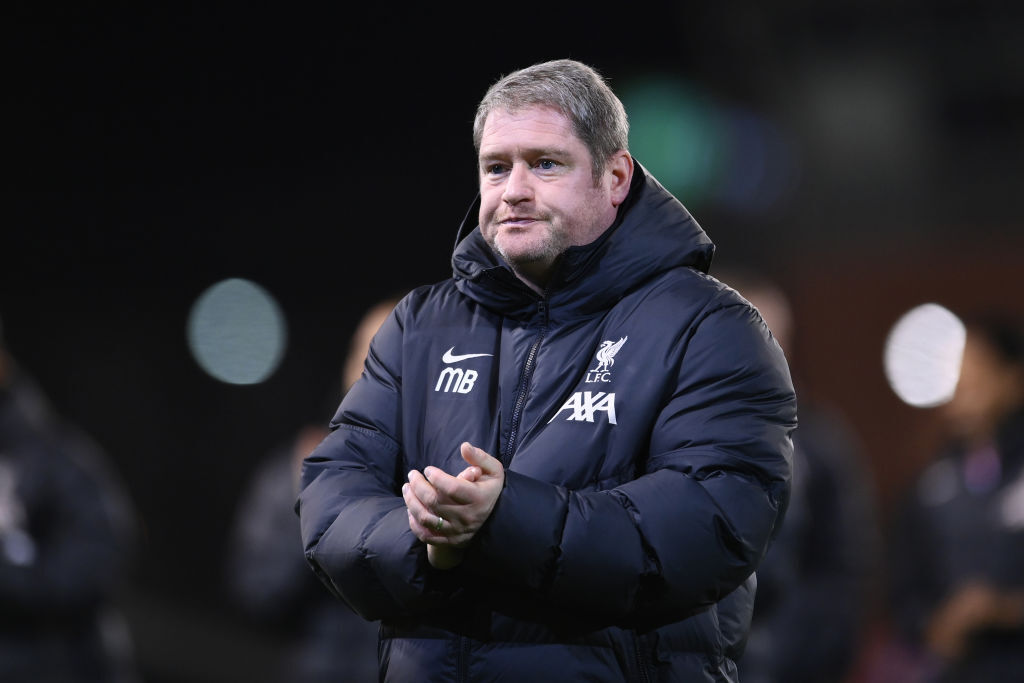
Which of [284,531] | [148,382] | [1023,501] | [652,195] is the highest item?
[652,195]

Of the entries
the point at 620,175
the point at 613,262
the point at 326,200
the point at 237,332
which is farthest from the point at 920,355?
the point at 613,262

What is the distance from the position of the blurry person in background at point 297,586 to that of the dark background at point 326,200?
3.60m

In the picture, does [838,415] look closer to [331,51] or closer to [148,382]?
[331,51]

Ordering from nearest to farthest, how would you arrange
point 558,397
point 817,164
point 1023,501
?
point 558,397, point 1023,501, point 817,164

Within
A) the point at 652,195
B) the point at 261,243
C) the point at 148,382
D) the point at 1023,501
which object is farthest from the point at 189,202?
the point at 652,195

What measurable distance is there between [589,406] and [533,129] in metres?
0.50

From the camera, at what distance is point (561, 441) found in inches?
87.1

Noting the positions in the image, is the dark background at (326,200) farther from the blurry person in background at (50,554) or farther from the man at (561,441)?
the man at (561,441)

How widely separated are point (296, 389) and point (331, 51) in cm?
221

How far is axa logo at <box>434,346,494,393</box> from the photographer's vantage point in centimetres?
237

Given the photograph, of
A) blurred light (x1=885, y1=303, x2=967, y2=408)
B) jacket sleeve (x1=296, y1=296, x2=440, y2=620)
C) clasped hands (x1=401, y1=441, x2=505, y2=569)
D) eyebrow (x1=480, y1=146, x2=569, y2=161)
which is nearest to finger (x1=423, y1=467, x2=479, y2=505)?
clasped hands (x1=401, y1=441, x2=505, y2=569)

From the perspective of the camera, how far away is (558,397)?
7.51 ft

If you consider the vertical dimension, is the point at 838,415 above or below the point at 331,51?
below

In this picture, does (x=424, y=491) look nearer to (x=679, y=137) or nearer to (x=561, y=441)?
(x=561, y=441)
